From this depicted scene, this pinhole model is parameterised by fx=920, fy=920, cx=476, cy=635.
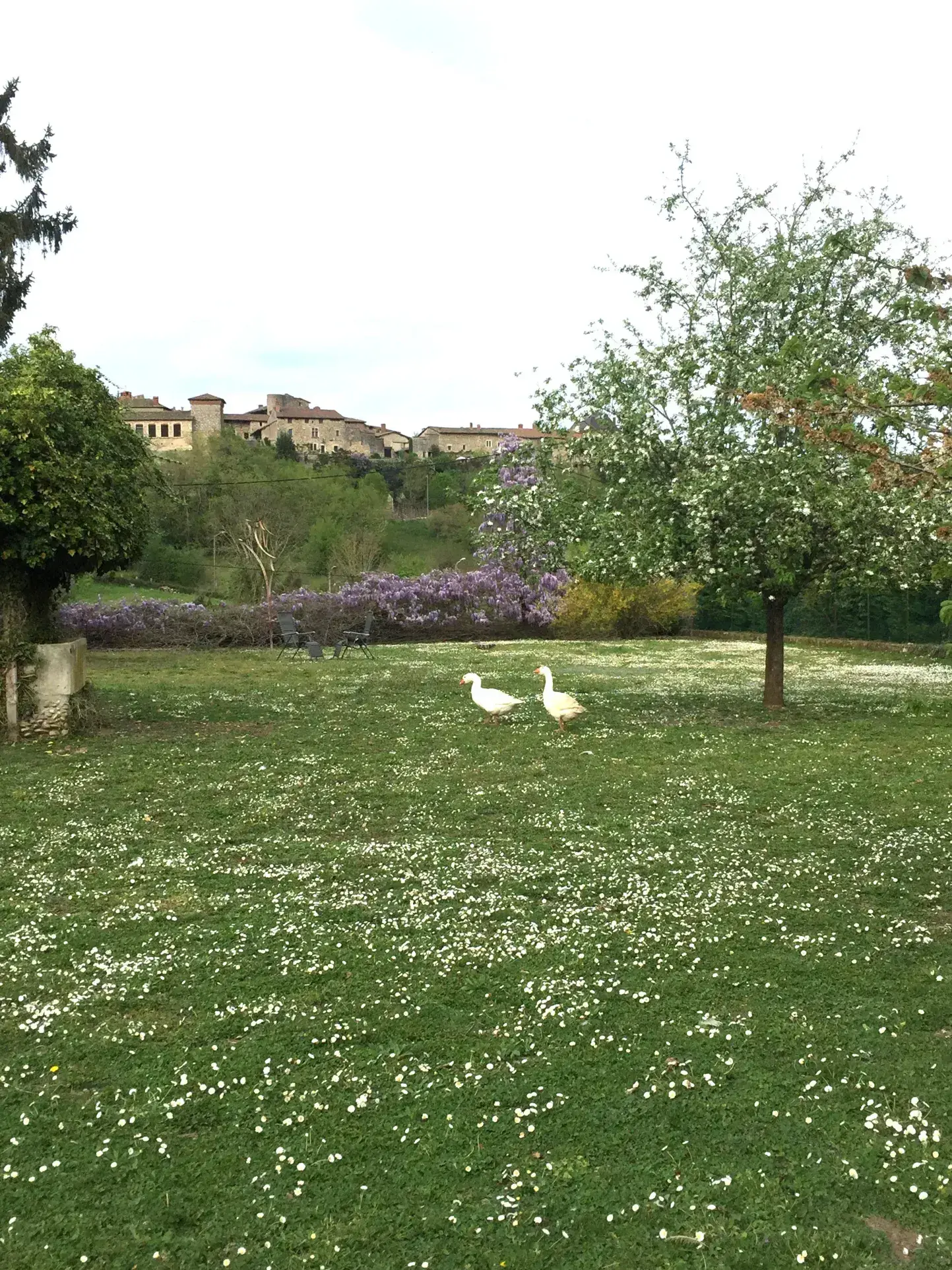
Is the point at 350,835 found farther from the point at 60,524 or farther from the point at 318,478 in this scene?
the point at 318,478

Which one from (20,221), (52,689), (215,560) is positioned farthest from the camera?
(215,560)

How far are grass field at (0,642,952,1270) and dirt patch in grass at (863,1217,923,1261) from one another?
0.02 m

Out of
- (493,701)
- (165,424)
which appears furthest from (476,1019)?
(165,424)

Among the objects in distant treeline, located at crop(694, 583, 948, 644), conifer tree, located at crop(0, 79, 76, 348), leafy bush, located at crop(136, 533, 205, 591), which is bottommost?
distant treeline, located at crop(694, 583, 948, 644)

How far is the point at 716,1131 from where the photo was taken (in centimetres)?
399

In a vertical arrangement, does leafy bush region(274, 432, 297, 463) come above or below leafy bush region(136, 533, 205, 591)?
above

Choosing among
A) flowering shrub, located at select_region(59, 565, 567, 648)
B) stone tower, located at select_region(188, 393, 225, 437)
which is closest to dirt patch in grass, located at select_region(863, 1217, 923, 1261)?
flowering shrub, located at select_region(59, 565, 567, 648)

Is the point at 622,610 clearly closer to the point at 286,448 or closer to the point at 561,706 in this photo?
the point at 561,706

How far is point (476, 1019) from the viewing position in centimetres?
504

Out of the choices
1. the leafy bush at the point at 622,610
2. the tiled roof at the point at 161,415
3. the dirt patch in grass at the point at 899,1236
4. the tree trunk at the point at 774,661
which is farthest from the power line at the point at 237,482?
the tiled roof at the point at 161,415

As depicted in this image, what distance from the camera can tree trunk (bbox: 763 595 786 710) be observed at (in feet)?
52.0

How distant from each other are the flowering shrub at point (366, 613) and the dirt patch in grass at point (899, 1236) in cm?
3087

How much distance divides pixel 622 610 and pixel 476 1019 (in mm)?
32588

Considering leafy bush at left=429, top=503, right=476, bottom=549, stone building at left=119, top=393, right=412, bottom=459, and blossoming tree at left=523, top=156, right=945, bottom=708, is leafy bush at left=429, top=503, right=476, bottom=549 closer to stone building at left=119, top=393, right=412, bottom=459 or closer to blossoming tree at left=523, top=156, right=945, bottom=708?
blossoming tree at left=523, top=156, right=945, bottom=708
